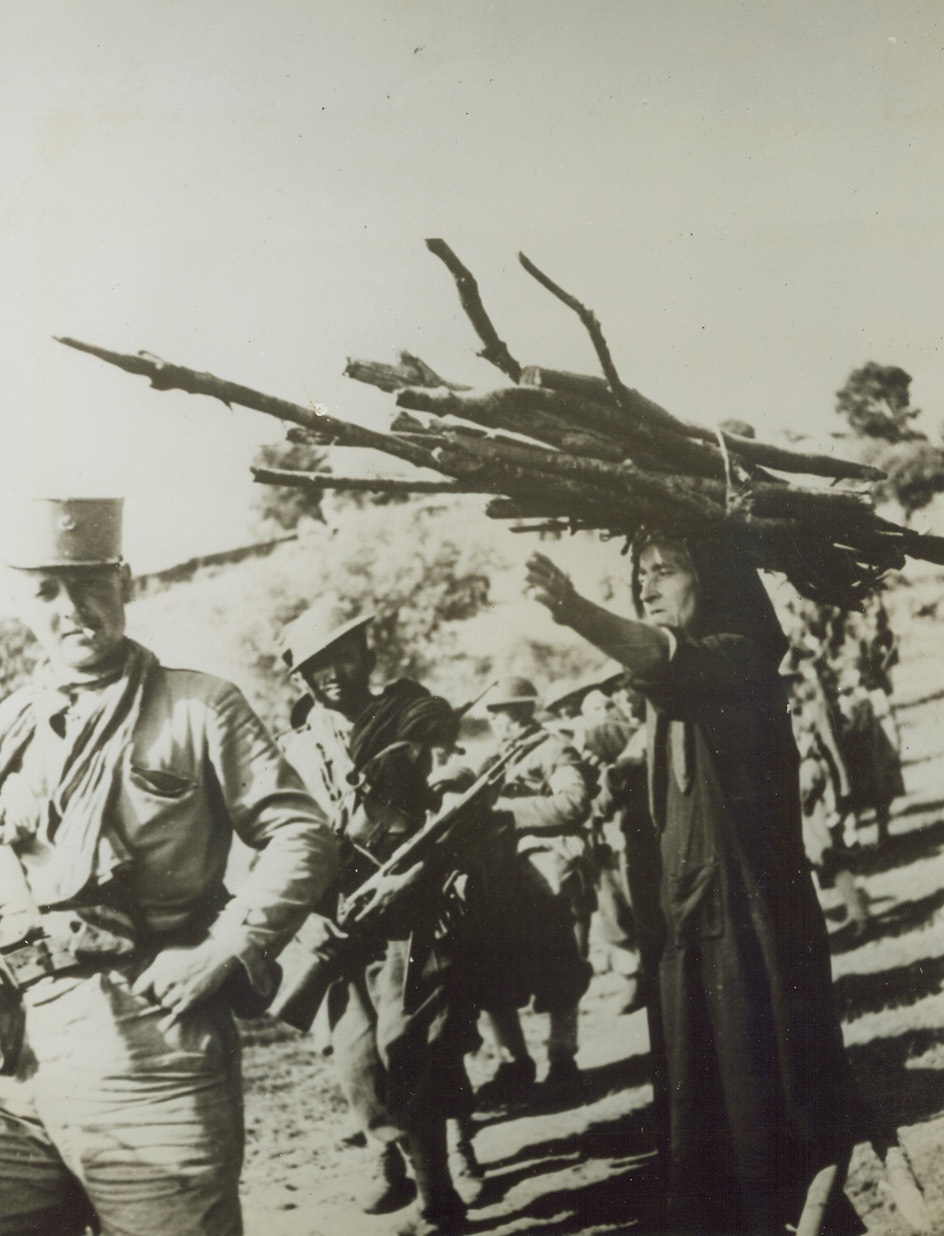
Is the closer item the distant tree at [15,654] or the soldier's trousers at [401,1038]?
the soldier's trousers at [401,1038]

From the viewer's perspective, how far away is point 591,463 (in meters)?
3.68

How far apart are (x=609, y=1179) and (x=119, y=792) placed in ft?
6.37

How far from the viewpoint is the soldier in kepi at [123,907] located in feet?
11.1

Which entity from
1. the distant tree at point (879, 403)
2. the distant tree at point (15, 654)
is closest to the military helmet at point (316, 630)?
the distant tree at point (15, 654)

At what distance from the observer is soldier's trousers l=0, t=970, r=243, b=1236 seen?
3.38 m

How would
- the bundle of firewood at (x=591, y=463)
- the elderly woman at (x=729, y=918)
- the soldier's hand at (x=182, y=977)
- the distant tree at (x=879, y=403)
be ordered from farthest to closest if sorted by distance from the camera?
1. the distant tree at (x=879, y=403)
2. the bundle of firewood at (x=591, y=463)
3. the elderly woman at (x=729, y=918)
4. the soldier's hand at (x=182, y=977)

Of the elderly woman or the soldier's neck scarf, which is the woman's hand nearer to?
the elderly woman

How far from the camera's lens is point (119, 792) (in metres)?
3.47

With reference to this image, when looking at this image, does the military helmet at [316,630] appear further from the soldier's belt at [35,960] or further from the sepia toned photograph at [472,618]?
the soldier's belt at [35,960]

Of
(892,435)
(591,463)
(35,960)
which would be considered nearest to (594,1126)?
(35,960)

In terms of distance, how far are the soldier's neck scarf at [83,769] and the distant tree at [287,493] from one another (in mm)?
599

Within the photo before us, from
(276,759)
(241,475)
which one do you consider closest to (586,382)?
(241,475)

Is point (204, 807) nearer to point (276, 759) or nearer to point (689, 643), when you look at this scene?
point (276, 759)

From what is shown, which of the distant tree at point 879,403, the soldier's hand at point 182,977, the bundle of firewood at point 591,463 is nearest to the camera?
the soldier's hand at point 182,977
